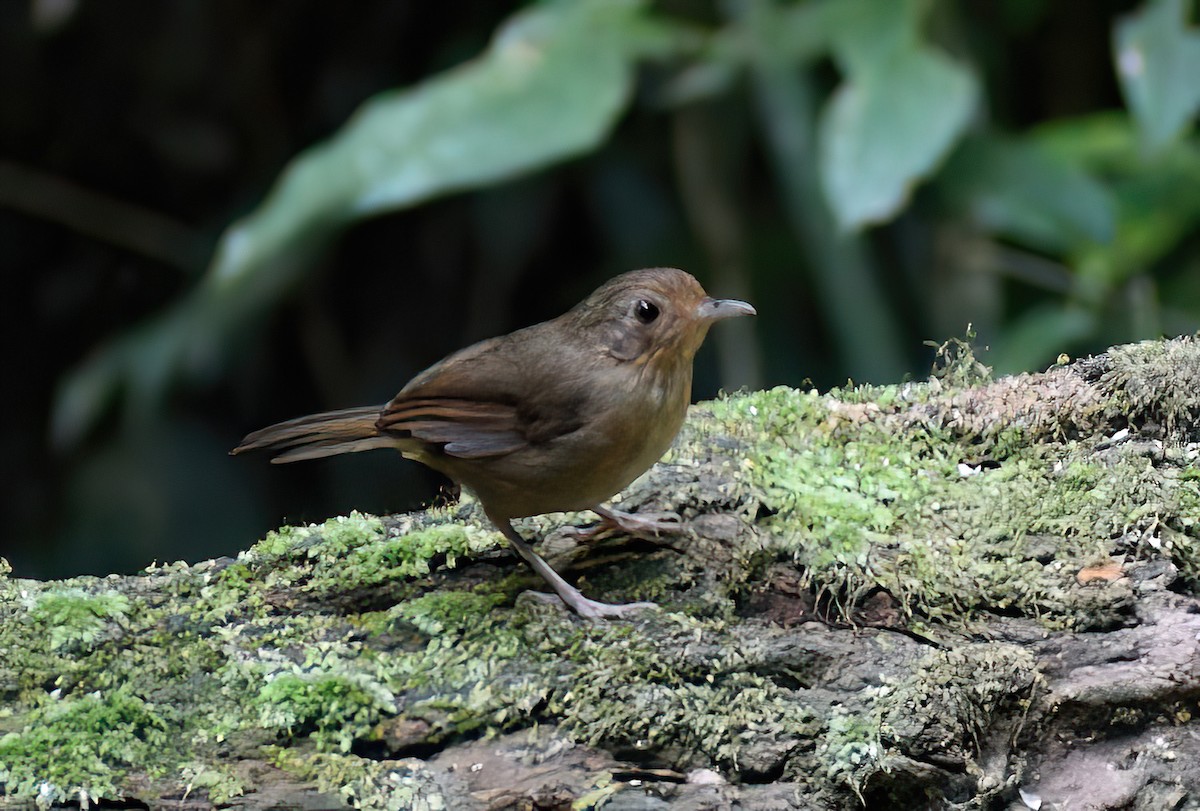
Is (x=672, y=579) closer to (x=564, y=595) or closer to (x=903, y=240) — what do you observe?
(x=564, y=595)

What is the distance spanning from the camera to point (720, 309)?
2.43 m

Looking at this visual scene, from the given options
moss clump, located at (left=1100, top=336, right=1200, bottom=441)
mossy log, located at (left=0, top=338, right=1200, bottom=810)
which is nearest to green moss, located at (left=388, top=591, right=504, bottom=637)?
mossy log, located at (left=0, top=338, right=1200, bottom=810)

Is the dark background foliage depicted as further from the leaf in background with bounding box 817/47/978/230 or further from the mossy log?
the mossy log

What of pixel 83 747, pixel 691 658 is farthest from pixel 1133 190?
pixel 83 747

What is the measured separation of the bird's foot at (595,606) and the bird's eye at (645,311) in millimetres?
558

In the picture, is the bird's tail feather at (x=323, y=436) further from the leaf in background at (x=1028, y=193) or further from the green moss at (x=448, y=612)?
the leaf in background at (x=1028, y=193)

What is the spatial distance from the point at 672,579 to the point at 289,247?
7.51 ft

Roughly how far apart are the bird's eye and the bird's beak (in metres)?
0.09

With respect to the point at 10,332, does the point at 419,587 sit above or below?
below

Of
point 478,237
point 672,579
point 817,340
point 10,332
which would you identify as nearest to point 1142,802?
point 672,579

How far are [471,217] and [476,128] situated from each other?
4.29 feet

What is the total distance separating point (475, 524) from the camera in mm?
2648

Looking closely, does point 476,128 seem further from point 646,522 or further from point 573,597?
point 573,597

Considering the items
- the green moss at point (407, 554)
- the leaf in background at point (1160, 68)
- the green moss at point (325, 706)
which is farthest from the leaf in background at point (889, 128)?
the green moss at point (325, 706)
